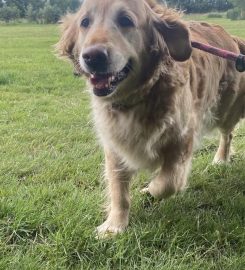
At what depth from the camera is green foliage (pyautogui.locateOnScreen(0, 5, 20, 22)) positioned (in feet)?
198

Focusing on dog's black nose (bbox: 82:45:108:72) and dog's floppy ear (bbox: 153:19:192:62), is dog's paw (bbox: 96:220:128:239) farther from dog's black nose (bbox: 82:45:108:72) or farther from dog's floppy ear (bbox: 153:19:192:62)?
dog's floppy ear (bbox: 153:19:192:62)

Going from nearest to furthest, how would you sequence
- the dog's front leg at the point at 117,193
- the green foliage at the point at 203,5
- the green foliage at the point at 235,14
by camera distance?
the dog's front leg at the point at 117,193 < the green foliage at the point at 235,14 < the green foliage at the point at 203,5

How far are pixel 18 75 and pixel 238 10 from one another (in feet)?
175

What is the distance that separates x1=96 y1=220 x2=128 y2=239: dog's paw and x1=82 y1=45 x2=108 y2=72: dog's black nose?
40.0 inches

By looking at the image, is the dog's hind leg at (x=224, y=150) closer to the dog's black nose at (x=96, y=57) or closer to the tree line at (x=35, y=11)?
the dog's black nose at (x=96, y=57)

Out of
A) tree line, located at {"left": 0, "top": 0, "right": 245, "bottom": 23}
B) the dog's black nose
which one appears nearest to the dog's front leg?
the dog's black nose

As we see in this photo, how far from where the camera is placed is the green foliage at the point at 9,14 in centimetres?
6031

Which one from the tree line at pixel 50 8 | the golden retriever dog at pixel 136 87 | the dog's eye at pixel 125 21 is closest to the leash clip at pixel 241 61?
the golden retriever dog at pixel 136 87

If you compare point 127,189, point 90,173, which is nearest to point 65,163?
point 90,173

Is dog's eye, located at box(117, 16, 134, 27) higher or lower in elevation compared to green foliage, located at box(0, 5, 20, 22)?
higher

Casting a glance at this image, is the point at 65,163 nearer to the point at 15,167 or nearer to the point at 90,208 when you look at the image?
the point at 15,167

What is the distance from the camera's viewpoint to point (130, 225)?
126 inches

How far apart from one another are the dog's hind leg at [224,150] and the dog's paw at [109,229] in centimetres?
166

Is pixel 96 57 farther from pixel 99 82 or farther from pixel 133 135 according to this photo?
pixel 133 135
